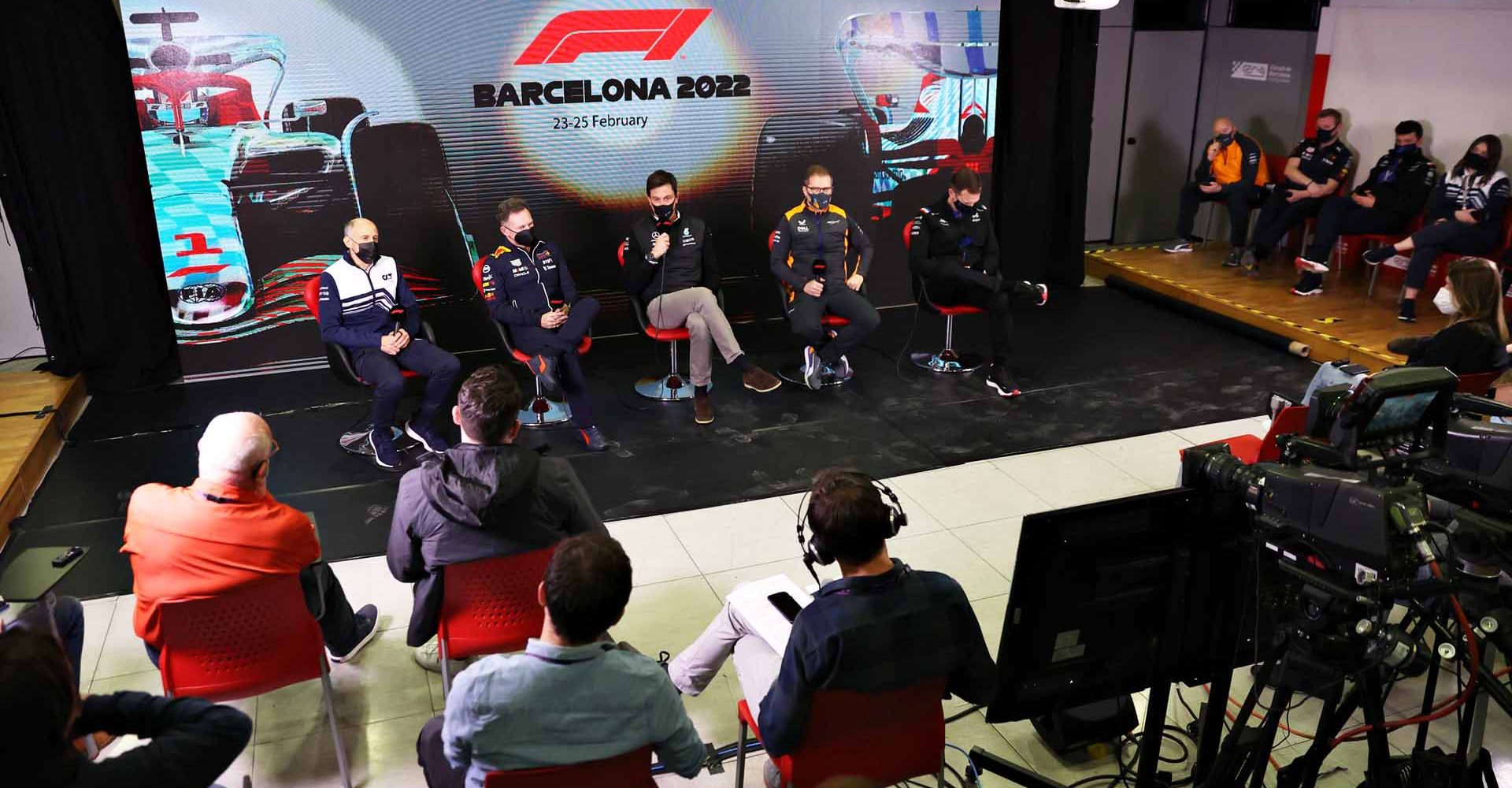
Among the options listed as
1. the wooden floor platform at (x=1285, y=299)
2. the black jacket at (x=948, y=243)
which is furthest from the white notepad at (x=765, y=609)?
the wooden floor platform at (x=1285, y=299)

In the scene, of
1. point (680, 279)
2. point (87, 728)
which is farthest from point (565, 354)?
point (87, 728)

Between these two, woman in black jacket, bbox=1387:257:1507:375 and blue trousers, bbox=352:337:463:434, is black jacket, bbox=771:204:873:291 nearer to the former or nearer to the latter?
blue trousers, bbox=352:337:463:434

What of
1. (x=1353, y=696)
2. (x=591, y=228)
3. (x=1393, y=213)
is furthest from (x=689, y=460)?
(x=1393, y=213)

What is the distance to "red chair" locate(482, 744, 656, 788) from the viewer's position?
6.64 feet

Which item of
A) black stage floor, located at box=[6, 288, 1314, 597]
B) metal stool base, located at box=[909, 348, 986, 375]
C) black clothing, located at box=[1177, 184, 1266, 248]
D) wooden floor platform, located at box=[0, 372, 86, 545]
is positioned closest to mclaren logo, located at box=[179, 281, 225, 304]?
black stage floor, located at box=[6, 288, 1314, 597]

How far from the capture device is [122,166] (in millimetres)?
5848

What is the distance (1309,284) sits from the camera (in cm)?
727

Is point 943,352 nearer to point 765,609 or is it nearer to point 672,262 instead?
point 672,262

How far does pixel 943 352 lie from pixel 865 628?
436cm

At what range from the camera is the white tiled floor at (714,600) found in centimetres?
319

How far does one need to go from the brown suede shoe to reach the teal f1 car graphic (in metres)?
1.81

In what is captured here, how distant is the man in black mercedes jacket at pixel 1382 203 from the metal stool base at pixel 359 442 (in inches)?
225

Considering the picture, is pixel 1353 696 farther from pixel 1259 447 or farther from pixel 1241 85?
pixel 1241 85

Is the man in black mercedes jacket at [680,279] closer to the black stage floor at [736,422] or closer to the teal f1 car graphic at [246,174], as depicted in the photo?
the black stage floor at [736,422]
